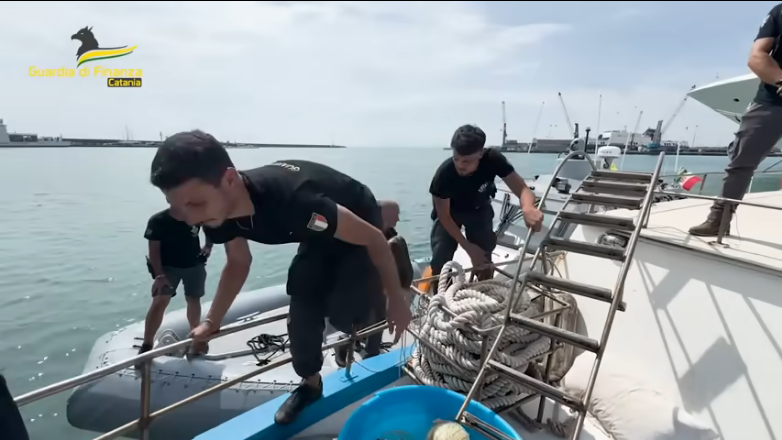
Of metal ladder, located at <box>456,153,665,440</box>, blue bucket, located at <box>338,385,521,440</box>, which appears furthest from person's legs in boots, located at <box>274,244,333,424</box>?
metal ladder, located at <box>456,153,665,440</box>

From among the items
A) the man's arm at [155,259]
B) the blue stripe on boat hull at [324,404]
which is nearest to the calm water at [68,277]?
the man's arm at [155,259]

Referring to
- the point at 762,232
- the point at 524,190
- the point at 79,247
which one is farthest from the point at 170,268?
the point at 79,247

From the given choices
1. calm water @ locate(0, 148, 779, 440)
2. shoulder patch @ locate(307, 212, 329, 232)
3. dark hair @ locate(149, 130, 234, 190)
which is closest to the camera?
dark hair @ locate(149, 130, 234, 190)

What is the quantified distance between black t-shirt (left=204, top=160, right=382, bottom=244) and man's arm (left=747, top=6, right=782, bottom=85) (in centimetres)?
270

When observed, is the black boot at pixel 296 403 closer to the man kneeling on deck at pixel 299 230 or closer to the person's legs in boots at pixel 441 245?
the man kneeling on deck at pixel 299 230

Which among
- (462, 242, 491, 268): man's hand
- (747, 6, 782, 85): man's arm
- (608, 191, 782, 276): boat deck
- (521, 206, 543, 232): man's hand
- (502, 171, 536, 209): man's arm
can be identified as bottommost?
(462, 242, 491, 268): man's hand

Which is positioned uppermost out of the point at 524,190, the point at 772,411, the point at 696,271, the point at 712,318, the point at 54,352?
the point at 524,190

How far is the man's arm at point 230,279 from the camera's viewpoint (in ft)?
6.35

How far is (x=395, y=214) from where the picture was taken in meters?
3.26

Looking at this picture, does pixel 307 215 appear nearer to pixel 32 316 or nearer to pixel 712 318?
pixel 712 318

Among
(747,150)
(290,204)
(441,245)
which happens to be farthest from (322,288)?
(747,150)

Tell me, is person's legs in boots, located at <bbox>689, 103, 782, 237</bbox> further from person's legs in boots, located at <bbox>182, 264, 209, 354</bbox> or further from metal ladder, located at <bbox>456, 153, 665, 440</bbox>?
person's legs in boots, located at <bbox>182, 264, 209, 354</bbox>

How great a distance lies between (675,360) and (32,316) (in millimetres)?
8686

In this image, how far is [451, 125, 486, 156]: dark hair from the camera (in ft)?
10.2
